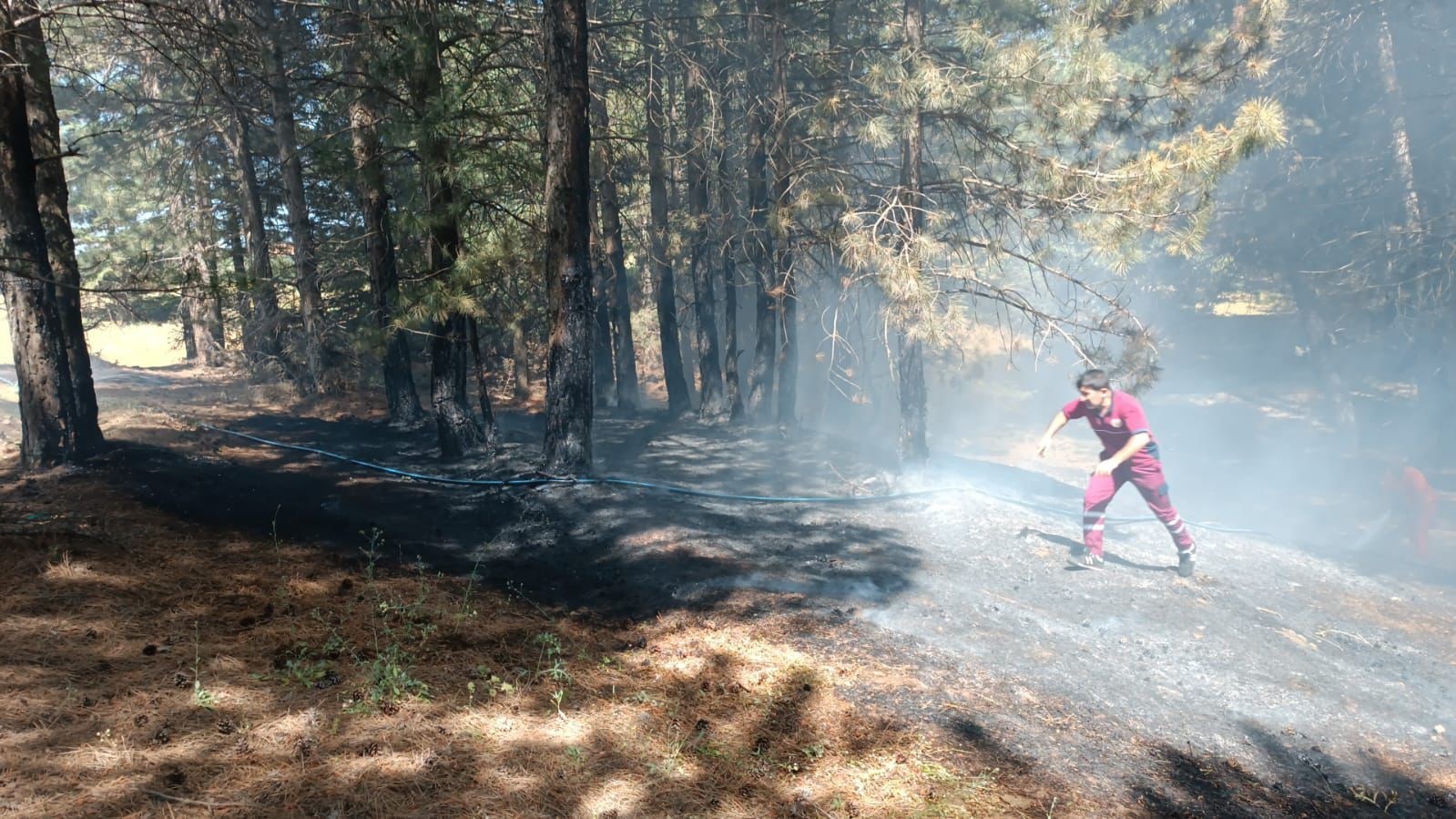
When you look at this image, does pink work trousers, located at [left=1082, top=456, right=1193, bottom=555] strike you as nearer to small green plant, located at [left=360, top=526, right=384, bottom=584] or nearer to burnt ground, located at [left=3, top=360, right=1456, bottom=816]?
burnt ground, located at [left=3, top=360, right=1456, bottom=816]

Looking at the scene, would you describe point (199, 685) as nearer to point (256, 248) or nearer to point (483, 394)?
point (483, 394)

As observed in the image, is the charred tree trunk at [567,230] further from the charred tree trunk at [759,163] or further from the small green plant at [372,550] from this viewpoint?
the charred tree trunk at [759,163]

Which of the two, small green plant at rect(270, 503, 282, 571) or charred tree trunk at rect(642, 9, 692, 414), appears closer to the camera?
small green plant at rect(270, 503, 282, 571)

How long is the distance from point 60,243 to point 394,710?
308 inches

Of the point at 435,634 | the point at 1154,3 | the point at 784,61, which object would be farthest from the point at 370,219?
the point at 1154,3

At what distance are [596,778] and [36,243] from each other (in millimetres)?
7964

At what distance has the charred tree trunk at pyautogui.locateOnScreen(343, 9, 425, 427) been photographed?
10.2m

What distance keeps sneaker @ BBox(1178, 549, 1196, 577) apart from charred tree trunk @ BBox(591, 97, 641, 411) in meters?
8.74

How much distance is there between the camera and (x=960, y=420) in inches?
1142

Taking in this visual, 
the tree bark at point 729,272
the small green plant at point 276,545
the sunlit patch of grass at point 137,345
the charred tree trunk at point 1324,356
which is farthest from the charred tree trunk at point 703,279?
the sunlit patch of grass at point 137,345

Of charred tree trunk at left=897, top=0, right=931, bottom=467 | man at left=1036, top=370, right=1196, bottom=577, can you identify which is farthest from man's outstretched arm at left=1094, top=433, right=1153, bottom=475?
charred tree trunk at left=897, top=0, right=931, bottom=467

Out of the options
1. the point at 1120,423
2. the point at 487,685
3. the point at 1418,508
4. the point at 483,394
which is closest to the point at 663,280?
the point at 483,394

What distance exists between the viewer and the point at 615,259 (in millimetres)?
16391

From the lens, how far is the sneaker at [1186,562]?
332 inches
